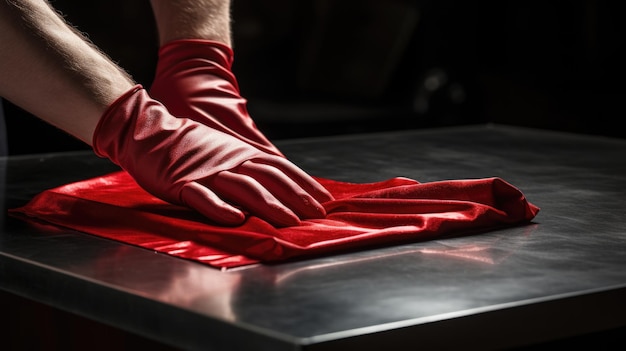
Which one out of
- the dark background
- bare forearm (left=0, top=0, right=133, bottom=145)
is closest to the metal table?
bare forearm (left=0, top=0, right=133, bottom=145)

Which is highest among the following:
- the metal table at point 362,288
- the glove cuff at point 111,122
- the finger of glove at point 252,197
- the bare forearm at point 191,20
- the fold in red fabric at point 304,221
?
the bare forearm at point 191,20

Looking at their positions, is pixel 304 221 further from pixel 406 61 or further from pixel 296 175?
pixel 406 61

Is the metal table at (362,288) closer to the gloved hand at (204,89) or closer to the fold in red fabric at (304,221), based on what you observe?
the fold in red fabric at (304,221)

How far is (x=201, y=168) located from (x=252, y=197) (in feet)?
0.23

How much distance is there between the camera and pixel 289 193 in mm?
945

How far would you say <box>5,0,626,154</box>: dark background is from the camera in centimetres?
195

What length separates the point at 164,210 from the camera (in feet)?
3.28

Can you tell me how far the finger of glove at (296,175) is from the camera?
0.98 m

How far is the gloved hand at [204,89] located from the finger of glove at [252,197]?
202 millimetres

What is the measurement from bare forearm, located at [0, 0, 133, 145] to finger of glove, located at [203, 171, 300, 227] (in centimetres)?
14

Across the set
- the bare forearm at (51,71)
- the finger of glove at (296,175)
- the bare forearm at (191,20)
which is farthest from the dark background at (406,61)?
the finger of glove at (296,175)

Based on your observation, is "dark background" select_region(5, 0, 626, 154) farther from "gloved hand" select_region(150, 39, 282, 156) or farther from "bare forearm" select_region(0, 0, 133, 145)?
"bare forearm" select_region(0, 0, 133, 145)

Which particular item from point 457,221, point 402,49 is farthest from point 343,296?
point 402,49

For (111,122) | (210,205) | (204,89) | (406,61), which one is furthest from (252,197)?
(406,61)
